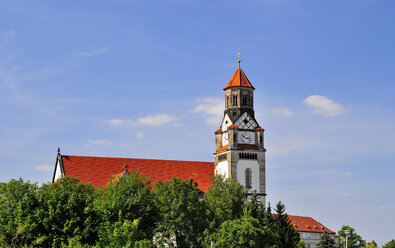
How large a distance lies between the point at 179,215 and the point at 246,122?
24.8 metres

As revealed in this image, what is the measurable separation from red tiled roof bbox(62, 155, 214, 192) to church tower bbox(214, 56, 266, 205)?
2.74m

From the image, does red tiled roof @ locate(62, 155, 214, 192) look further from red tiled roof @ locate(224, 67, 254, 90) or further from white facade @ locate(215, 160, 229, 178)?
red tiled roof @ locate(224, 67, 254, 90)

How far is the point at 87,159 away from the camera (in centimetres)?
8056

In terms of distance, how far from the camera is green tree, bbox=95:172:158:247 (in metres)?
46.2

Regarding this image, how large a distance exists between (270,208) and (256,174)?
398 inches

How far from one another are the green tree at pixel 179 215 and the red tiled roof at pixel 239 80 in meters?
23.3

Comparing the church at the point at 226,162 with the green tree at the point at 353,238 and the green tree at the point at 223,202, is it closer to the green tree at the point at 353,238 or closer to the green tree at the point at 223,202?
the green tree at the point at 223,202

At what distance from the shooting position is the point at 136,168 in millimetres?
81375

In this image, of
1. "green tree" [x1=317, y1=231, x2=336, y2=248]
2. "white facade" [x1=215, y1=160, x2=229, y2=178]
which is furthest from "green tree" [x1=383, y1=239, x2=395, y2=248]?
"white facade" [x1=215, y1=160, x2=229, y2=178]

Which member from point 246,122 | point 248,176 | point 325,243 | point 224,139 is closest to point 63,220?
point 248,176

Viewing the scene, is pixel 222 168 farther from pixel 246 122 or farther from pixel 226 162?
pixel 246 122

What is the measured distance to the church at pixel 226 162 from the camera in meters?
78.6

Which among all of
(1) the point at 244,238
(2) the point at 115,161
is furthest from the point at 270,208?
(2) the point at 115,161

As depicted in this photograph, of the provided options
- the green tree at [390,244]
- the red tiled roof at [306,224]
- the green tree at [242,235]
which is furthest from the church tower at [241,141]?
the red tiled roof at [306,224]
